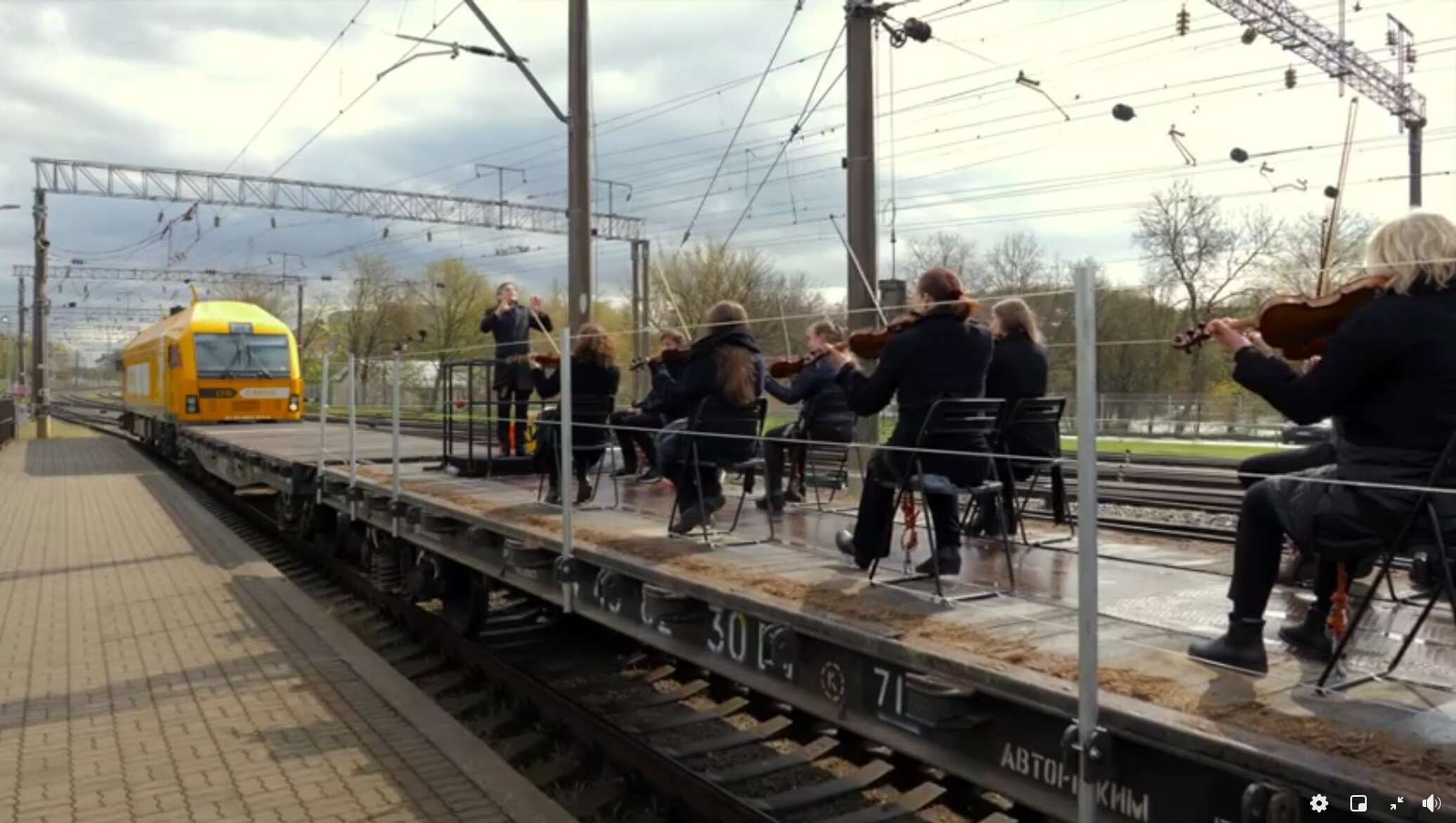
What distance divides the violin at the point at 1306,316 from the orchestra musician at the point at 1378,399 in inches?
3.3

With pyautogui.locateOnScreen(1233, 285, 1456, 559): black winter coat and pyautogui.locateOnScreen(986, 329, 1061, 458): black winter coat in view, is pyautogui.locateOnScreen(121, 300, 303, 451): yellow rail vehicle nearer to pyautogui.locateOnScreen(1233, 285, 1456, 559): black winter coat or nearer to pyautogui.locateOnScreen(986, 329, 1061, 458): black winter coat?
pyautogui.locateOnScreen(986, 329, 1061, 458): black winter coat

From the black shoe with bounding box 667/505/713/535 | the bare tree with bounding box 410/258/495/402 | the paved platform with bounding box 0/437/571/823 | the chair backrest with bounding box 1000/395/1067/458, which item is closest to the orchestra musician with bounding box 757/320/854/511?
the black shoe with bounding box 667/505/713/535

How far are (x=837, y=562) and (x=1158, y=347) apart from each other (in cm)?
230

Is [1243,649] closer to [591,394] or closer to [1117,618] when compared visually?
[1117,618]

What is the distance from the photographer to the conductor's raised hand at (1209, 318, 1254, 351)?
352 cm

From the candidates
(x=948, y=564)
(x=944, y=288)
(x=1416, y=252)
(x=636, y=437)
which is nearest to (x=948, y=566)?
(x=948, y=564)

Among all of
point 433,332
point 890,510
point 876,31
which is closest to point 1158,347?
point 890,510

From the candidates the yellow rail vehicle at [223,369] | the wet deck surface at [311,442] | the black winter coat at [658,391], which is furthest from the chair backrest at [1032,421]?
the yellow rail vehicle at [223,369]

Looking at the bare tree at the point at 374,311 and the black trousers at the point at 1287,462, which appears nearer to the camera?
the black trousers at the point at 1287,462

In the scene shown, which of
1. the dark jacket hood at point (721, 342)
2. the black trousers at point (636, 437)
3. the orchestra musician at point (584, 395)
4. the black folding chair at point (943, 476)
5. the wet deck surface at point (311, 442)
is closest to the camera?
the black folding chair at point (943, 476)

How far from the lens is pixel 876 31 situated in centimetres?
1073

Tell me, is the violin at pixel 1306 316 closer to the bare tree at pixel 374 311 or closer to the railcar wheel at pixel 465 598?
the railcar wheel at pixel 465 598

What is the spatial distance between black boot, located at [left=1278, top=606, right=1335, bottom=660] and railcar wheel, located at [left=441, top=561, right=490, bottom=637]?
18.2 feet

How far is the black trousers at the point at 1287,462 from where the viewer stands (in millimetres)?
4688
